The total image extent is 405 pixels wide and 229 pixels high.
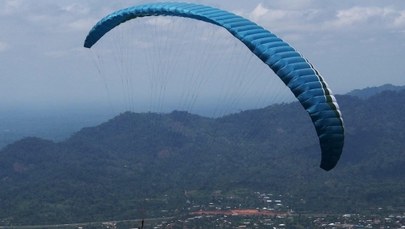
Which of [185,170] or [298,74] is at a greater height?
[185,170]

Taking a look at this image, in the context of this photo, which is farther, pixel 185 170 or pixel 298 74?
pixel 185 170

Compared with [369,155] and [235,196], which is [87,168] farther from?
[369,155]

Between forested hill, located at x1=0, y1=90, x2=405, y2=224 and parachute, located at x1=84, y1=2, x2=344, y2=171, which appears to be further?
forested hill, located at x1=0, y1=90, x2=405, y2=224

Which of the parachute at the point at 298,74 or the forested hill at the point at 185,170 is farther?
the forested hill at the point at 185,170

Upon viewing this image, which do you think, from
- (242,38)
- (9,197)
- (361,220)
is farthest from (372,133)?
(242,38)
